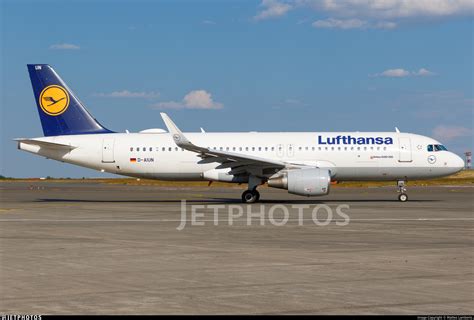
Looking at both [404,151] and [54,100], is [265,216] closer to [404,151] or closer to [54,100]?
[404,151]

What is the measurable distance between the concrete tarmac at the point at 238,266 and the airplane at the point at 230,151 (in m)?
12.7

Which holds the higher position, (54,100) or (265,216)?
(54,100)

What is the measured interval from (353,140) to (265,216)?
1226 centimetres

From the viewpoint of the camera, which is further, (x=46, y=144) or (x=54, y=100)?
(x=54, y=100)

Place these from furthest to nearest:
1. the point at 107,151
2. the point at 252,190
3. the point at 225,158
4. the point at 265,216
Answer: the point at 107,151
the point at 252,190
the point at 225,158
the point at 265,216

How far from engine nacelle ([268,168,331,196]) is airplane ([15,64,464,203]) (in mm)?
1870

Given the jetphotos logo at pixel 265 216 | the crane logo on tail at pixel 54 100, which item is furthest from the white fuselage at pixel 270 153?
the jetphotos logo at pixel 265 216

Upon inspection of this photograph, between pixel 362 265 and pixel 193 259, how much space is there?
354 centimetres

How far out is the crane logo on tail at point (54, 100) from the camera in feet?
136

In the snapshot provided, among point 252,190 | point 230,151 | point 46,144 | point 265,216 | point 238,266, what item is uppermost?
point 46,144

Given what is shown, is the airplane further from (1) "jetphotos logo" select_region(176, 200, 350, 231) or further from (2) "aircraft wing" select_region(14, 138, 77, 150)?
(1) "jetphotos logo" select_region(176, 200, 350, 231)

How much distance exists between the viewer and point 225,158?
36.8m

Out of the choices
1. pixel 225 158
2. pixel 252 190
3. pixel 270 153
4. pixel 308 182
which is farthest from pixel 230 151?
pixel 308 182

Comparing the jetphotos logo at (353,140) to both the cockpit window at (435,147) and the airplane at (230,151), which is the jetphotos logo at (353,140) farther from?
the cockpit window at (435,147)
